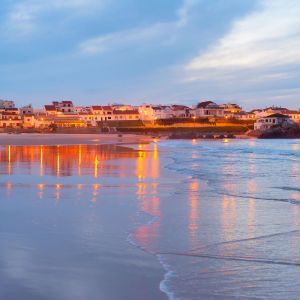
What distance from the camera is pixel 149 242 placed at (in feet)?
22.1

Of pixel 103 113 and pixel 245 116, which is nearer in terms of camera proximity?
pixel 103 113

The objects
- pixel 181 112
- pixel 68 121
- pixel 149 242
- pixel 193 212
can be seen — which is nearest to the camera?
pixel 149 242

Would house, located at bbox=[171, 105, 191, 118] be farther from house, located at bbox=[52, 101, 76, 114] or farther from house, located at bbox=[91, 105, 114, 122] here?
house, located at bbox=[52, 101, 76, 114]

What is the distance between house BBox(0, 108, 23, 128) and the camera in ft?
414

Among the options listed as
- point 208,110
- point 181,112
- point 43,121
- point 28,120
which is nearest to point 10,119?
point 28,120

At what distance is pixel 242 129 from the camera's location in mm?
111562

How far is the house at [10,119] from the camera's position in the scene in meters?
126

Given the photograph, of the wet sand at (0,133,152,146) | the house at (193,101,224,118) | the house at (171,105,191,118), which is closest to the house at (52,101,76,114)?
the house at (171,105,191,118)

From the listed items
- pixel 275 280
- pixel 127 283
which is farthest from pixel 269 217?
pixel 127 283

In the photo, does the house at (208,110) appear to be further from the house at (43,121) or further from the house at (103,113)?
the house at (43,121)

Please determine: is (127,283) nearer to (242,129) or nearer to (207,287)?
(207,287)

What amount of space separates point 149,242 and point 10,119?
126m

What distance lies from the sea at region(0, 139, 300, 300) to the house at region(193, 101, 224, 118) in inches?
4773

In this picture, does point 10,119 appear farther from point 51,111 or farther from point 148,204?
point 148,204
